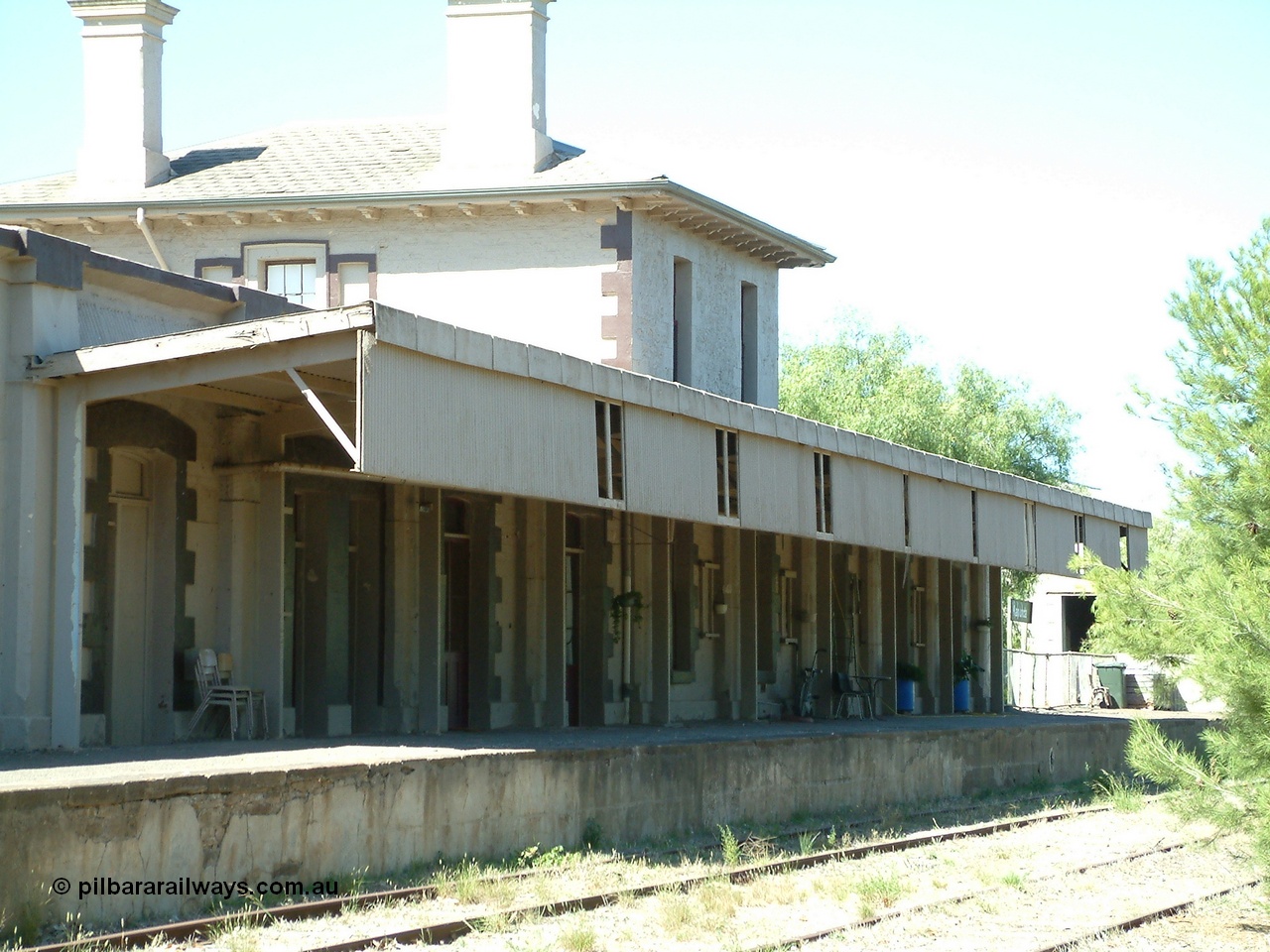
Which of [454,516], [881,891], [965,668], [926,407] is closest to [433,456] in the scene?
[881,891]

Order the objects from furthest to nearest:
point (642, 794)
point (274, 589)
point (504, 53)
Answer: point (504, 53)
point (274, 589)
point (642, 794)

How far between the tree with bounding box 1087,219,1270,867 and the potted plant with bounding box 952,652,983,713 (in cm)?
1735

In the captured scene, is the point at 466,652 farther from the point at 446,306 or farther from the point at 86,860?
the point at 86,860

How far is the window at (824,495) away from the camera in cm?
1831

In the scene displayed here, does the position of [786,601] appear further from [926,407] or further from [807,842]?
[926,407]

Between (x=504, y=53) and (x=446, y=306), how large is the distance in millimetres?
3559

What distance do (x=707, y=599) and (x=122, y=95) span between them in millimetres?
10824

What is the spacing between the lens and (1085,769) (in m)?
22.9

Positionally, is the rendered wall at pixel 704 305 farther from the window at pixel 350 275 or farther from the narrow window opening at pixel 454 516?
the window at pixel 350 275

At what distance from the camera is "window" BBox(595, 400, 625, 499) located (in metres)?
14.4

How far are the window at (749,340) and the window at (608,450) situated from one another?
973 cm

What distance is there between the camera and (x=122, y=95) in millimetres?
21734

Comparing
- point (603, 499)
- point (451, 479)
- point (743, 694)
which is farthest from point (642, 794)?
point (743, 694)

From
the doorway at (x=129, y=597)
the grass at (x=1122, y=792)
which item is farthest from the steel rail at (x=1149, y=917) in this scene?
the doorway at (x=129, y=597)
